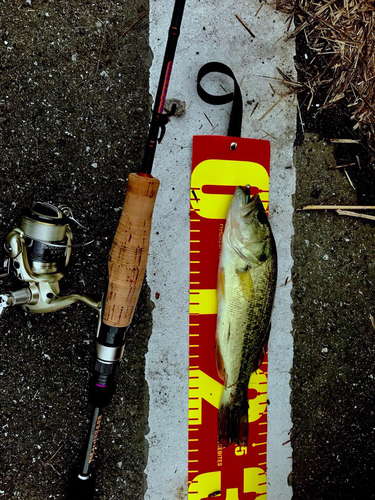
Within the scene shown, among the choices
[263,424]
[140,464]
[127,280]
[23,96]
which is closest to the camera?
[127,280]

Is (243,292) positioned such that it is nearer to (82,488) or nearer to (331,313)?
(331,313)

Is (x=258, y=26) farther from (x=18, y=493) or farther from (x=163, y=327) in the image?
(x=18, y=493)

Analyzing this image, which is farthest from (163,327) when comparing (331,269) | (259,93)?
(259,93)

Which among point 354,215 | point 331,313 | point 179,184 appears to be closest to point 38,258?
point 179,184

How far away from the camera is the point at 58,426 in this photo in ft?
7.13

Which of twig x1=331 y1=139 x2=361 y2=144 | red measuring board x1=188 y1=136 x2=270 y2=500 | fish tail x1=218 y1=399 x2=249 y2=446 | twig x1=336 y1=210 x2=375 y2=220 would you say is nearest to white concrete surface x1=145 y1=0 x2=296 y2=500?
red measuring board x1=188 y1=136 x2=270 y2=500

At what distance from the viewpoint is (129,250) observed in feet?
5.72

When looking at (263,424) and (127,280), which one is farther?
(263,424)

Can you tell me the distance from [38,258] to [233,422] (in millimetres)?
1406

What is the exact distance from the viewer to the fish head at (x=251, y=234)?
6.92 feet

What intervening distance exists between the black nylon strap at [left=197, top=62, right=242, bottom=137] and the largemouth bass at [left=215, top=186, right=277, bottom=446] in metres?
0.39

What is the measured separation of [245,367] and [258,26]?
2.02 m

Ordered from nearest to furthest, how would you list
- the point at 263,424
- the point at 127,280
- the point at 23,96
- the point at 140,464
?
the point at 127,280 → the point at 23,96 → the point at 140,464 → the point at 263,424

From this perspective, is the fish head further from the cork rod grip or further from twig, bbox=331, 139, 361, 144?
twig, bbox=331, 139, 361, 144
